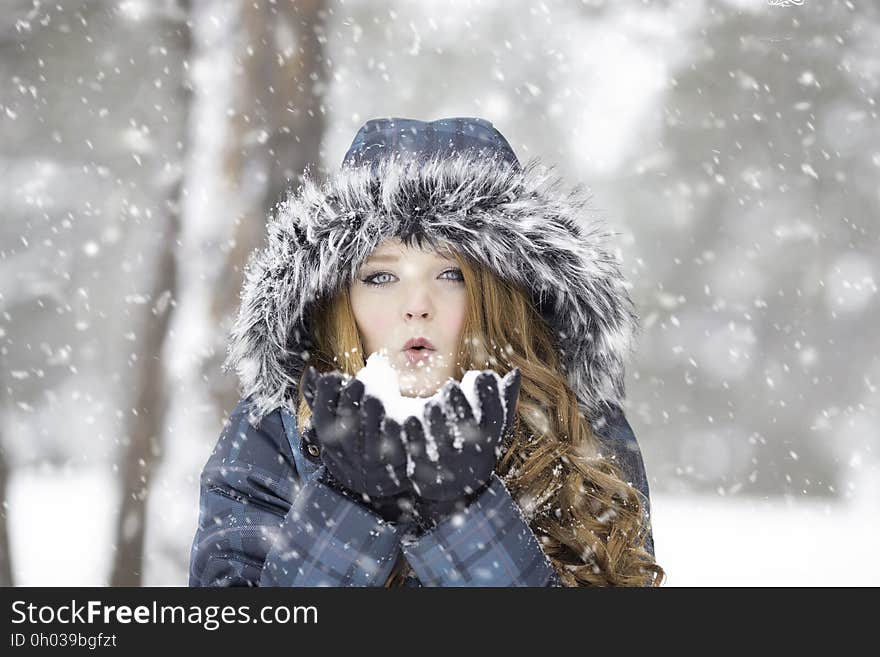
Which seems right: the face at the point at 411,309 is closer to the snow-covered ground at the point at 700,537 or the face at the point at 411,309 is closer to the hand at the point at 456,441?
the hand at the point at 456,441

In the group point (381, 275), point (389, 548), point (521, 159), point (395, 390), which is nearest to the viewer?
point (389, 548)

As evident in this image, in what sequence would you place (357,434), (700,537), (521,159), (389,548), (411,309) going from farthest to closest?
(521,159) < (700,537) < (411,309) < (389,548) < (357,434)

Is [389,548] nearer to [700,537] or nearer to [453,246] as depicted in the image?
[453,246]

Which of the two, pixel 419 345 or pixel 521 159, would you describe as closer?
pixel 419 345

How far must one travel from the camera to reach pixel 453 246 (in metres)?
2.49

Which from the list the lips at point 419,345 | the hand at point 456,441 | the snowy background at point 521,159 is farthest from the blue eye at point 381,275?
the snowy background at point 521,159

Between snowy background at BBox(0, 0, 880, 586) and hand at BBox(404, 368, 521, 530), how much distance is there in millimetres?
2072

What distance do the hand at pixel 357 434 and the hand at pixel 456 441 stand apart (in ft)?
0.13

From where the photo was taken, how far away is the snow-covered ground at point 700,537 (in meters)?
7.00

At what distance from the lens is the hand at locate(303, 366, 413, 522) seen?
193 centimetres

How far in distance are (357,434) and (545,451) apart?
79 cm

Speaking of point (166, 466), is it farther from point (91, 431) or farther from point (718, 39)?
point (718, 39)

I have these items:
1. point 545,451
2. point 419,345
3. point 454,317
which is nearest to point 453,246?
point 454,317

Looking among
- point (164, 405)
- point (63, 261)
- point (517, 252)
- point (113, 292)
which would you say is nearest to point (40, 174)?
point (63, 261)
